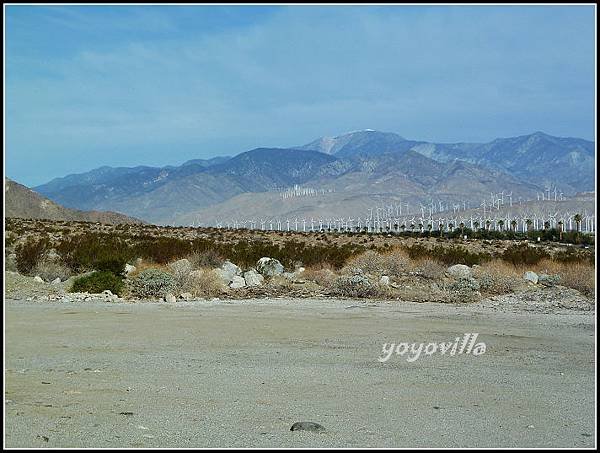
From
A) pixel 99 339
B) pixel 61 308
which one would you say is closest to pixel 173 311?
pixel 61 308

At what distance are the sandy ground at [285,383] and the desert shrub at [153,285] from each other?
427 centimetres

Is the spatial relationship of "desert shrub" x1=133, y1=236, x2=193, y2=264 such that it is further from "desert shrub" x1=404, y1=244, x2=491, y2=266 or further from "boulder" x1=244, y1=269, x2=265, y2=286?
"desert shrub" x1=404, y1=244, x2=491, y2=266

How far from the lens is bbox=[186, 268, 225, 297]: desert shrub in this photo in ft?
66.2

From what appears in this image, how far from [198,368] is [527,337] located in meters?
6.46

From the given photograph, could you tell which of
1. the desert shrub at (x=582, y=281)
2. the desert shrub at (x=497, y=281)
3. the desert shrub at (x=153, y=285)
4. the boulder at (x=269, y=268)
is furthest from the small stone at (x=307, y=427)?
the boulder at (x=269, y=268)

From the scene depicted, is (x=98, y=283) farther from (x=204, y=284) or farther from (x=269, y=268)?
(x=269, y=268)

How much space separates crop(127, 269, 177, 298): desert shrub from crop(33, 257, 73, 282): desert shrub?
11.3 feet

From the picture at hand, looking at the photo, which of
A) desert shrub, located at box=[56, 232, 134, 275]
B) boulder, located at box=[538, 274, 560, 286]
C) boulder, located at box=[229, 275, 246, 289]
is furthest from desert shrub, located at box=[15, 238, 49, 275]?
boulder, located at box=[538, 274, 560, 286]

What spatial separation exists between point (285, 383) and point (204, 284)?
39.9ft

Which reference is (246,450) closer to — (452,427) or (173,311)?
(452,427)

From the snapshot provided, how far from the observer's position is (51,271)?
75.6ft

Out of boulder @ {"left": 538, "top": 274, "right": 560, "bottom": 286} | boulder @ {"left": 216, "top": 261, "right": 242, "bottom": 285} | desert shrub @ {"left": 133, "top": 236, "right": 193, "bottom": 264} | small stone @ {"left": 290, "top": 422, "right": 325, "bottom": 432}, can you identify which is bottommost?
boulder @ {"left": 538, "top": 274, "right": 560, "bottom": 286}

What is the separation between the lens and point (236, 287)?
21516mm

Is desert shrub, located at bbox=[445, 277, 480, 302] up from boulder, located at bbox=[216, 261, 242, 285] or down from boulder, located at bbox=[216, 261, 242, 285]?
down
